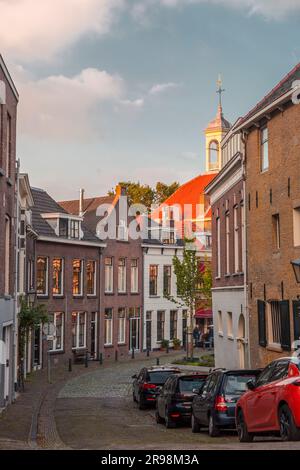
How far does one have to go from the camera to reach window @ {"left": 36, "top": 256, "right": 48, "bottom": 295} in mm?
42156

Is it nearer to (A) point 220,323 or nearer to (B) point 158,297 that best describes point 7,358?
(A) point 220,323

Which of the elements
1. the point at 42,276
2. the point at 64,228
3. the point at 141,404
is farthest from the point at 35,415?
the point at 64,228

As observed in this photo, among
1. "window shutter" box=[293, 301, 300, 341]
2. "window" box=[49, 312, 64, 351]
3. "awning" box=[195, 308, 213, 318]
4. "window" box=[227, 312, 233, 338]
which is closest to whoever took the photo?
"window shutter" box=[293, 301, 300, 341]

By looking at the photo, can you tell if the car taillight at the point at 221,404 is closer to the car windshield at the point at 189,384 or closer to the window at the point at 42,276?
the car windshield at the point at 189,384

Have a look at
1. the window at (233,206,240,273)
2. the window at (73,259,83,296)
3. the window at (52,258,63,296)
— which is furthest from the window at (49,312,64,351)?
the window at (233,206,240,273)

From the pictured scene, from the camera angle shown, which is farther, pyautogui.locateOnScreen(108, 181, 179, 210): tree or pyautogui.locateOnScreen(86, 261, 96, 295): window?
pyautogui.locateOnScreen(108, 181, 179, 210): tree

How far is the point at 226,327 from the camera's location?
31438 mm

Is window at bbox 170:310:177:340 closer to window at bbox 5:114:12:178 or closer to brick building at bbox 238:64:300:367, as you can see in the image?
brick building at bbox 238:64:300:367

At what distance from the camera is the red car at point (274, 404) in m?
11.2

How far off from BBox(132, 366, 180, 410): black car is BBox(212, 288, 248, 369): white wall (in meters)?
3.53

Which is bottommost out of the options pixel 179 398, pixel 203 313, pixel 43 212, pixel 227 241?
pixel 179 398

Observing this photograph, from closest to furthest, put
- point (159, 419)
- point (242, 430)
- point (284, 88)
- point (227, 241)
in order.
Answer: point (242, 430) → point (159, 419) → point (284, 88) → point (227, 241)

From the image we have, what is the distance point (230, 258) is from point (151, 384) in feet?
26.2

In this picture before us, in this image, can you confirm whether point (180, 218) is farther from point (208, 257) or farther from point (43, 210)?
point (43, 210)
